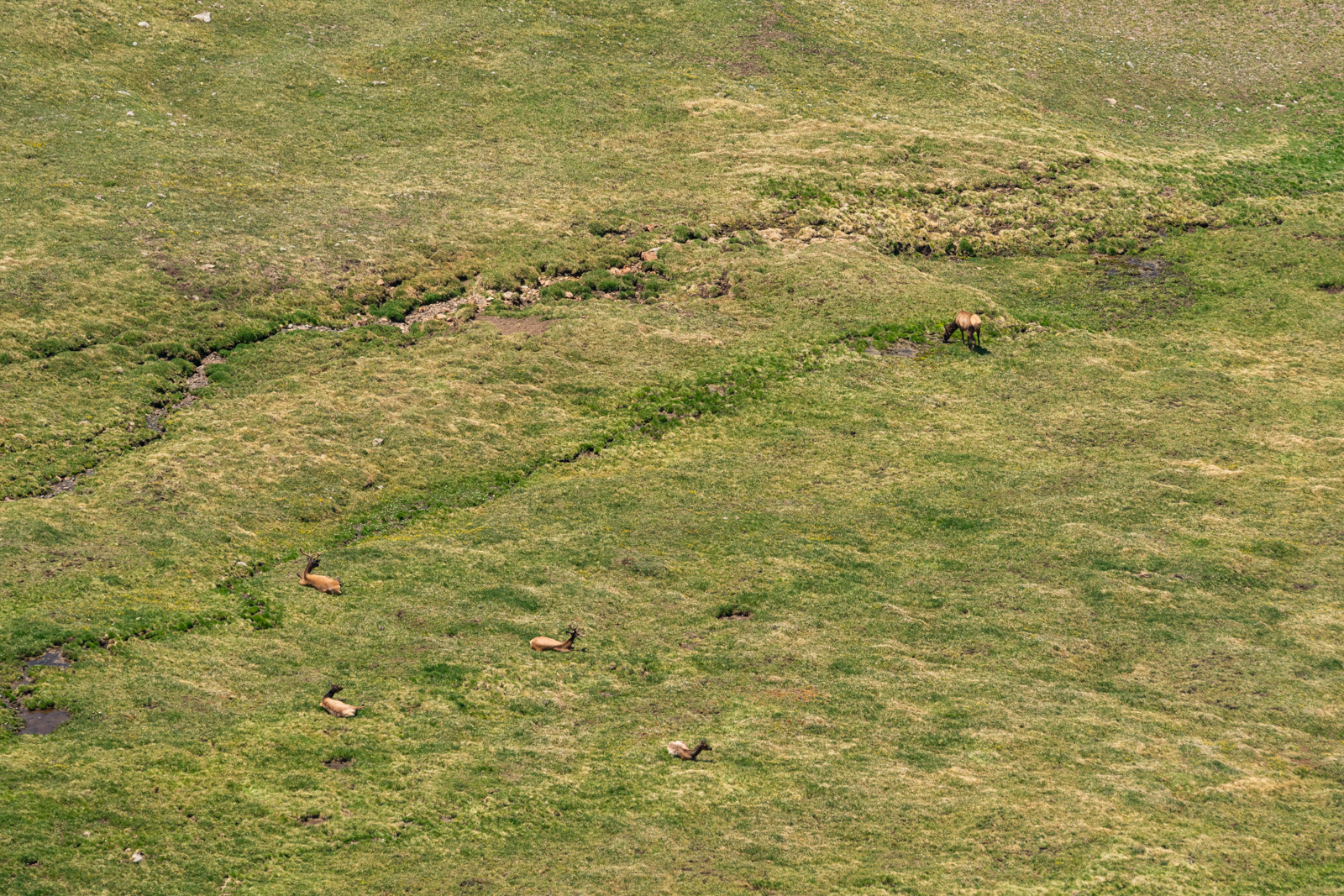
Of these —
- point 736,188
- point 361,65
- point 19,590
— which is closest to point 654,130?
point 736,188

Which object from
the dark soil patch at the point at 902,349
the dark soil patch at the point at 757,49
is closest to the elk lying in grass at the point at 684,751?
the dark soil patch at the point at 902,349

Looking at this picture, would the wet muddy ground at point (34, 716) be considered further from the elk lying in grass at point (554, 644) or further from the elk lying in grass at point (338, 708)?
the elk lying in grass at point (554, 644)

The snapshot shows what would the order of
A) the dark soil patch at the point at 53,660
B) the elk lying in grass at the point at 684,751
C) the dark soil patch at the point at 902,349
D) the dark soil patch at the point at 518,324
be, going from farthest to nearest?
the dark soil patch at the point at 902,349 < the dark soil patch at the point at 518,324 < the dark soil patch at the point at 53,660 < the elk lying in grass at the point at 684,751

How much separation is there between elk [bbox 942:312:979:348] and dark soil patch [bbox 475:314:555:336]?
1389 centimetres

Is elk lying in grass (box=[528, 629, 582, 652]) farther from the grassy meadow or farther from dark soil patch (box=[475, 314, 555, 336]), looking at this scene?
dark soil patch (box=[475, 314, 555, 336])

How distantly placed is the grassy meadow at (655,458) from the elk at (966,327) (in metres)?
0.58

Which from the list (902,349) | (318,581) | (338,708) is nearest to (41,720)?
(338,708)

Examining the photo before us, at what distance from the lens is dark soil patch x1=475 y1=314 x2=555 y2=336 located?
35147mm

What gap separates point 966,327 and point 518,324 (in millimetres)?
15476

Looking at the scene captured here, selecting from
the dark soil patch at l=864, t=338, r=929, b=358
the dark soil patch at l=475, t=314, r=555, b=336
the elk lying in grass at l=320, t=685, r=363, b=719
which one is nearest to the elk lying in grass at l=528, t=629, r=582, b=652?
the elk lying in grass at l=320, t=685, r=363, b=719

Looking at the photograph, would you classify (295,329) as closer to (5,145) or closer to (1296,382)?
(5,145)

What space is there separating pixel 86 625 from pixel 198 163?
78.6ft

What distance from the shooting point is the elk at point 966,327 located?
3631 centimetres

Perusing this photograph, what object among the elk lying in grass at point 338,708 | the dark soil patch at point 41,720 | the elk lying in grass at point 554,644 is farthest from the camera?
the elk lying in grass at point 554,644
